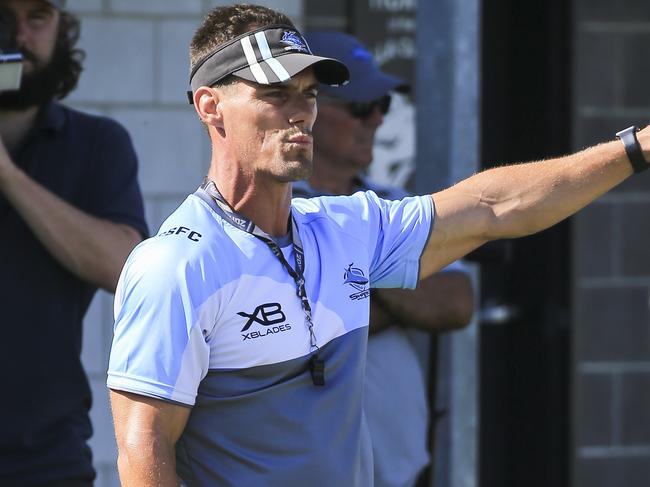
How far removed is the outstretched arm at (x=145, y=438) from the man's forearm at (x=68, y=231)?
3.04 ft

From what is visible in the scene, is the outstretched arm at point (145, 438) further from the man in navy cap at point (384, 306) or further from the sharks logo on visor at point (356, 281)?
the man in navy cap at point (384, 306)

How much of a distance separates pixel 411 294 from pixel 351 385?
1034 millimetres

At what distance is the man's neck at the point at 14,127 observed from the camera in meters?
3.52

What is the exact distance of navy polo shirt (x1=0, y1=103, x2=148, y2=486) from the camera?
330 cm

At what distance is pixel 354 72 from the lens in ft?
13.0

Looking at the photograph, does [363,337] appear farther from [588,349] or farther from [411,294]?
[588,349]

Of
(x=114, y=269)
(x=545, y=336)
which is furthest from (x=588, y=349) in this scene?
(x=114, y=269)

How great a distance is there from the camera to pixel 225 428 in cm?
255

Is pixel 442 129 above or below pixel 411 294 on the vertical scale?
above

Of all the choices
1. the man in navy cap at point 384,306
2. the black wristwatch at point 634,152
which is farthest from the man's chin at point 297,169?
the man in navy cap at point 384,306

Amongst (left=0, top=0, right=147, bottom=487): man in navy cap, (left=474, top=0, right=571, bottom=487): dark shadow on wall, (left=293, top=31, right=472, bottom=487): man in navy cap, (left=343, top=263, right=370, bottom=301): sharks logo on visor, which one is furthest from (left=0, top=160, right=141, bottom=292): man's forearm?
(left=474, top=0, right=571, bottom=487): dark shadow on wall

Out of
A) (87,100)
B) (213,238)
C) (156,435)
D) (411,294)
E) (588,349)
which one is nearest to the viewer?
(156,435)

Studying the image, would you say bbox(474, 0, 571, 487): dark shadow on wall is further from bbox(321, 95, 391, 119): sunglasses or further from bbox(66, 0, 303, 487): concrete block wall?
bbox(321, 95, 391, 119): sunglasses

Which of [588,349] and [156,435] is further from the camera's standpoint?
[588,349]
